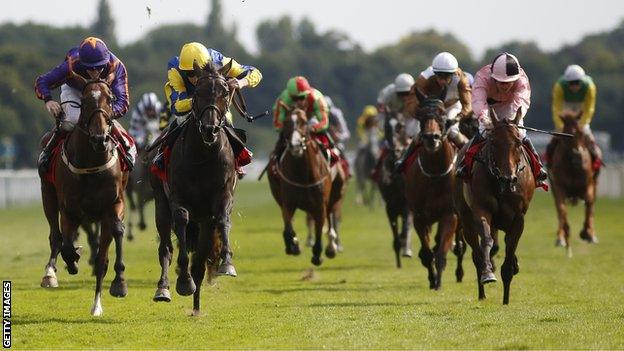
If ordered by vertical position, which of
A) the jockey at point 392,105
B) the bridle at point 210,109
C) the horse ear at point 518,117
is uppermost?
the bridle at point 210,109

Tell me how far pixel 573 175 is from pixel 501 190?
356 inches

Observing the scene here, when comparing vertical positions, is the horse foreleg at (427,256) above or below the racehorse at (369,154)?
above

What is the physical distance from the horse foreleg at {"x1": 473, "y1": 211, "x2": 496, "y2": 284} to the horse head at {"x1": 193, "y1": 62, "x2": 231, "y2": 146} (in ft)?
9.50

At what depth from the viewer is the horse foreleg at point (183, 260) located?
12930mm

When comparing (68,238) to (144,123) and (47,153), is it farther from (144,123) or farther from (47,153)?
(144,123)

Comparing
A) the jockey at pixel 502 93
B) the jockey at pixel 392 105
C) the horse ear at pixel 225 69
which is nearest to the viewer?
the horse ear at pixel 225 69

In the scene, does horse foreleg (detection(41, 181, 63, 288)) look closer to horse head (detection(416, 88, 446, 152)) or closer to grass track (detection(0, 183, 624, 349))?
grass track (detection(0, 183, 624, 349))

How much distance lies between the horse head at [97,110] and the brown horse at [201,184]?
2.29 feet

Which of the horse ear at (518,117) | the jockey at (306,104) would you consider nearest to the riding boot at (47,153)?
the horse ear at (518,117)

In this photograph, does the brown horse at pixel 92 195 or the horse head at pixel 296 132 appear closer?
the brown horse at pixel 92 195

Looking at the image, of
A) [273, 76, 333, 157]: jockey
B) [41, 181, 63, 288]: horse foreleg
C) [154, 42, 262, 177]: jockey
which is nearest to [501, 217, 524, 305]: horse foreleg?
[154, 42, 262, 177]: jockey

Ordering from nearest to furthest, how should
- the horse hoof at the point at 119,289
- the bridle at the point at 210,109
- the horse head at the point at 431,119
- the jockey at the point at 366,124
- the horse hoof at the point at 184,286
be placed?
the bridle at the point at 210,109
the horse hoof at the point at 184,286
the horse hoof at the point at 119,289
the horse head at the point at 431,119
the jockey at the point at 366,124

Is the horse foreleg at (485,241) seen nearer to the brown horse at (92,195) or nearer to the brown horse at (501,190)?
the brown horse at (501,190)

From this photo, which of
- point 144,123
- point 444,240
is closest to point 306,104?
point 444,240
